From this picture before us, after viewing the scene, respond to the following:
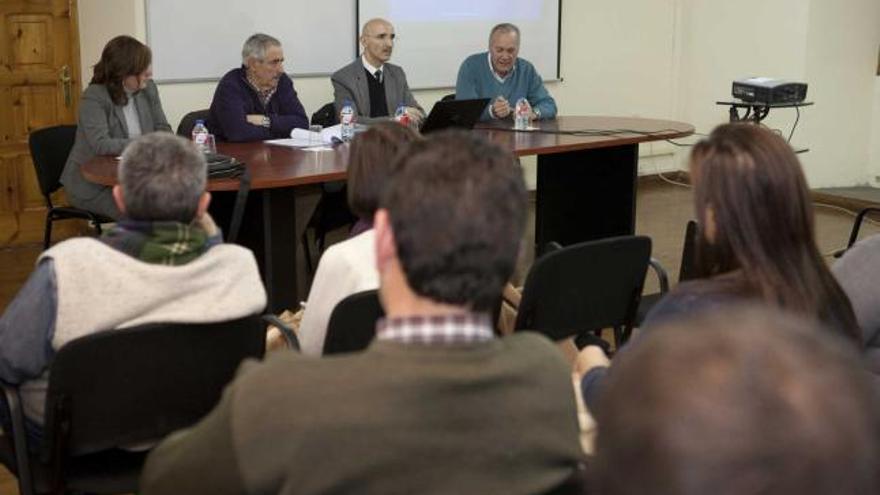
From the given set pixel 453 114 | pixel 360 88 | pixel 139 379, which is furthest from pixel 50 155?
pixel 139 379

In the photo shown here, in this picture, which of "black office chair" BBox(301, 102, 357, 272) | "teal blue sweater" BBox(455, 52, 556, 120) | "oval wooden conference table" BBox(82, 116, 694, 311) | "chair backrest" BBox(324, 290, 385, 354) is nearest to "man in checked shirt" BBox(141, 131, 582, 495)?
"chair backrest" BBox(324, 290, 385, 354)

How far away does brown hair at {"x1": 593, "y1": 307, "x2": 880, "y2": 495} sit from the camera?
691 mm

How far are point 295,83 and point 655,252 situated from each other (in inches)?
91.9

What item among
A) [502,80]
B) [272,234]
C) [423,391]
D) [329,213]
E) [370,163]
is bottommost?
[329,213]

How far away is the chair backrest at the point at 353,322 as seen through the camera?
7.73 ft

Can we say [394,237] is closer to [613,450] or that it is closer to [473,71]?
[613,450]

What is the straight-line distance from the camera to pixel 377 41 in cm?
551

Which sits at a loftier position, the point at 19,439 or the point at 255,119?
the point at 255,119

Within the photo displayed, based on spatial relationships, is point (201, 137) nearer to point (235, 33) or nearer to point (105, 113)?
point (105, 113)

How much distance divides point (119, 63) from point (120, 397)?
2742 millimetres

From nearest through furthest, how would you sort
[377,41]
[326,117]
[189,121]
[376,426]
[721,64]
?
[376,426], [189,121], [377,41], [326,117], [721,64]

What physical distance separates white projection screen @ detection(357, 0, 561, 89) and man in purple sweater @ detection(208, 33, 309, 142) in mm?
1544

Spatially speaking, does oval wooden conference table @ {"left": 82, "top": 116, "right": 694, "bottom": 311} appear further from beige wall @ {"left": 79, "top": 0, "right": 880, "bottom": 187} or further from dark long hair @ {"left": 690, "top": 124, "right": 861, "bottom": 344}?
dark long hair @ {"left": 690, "top": 124, "right": 861, "bottom": 344}

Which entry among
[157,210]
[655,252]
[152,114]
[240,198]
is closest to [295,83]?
[152,114]
